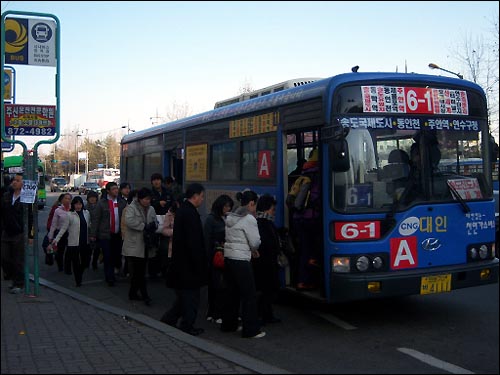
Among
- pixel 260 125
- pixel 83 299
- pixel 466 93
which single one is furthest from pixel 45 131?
pixel 466 93

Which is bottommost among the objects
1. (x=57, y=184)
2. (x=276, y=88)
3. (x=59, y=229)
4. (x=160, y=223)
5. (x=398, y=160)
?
(x=59, y=229)

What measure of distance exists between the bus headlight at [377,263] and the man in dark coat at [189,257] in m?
2.06

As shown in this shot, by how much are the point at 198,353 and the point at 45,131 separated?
197 inches

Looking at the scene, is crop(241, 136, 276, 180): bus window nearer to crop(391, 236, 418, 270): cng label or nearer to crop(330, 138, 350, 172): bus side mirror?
crop(330, 138, 350, 172): bus side mirror

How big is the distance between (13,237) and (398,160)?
20.3 ft

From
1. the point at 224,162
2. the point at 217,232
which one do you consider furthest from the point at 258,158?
the point at 217,232

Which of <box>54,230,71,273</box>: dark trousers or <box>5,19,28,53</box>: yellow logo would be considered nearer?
<box>5,19,28,53</box>: yellow logo

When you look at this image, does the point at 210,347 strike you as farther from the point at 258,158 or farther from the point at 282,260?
the point at 258,158

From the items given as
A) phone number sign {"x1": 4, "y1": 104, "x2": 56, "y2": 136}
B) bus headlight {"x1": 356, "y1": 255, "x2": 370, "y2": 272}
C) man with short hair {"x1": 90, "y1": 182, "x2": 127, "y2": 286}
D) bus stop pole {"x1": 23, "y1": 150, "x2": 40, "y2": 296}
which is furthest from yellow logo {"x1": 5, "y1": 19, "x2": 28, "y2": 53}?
bus headlight {"x1": 356, "y1": 255, "x2": 370, "y2": 272}

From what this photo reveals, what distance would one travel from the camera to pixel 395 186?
7367 millimetres

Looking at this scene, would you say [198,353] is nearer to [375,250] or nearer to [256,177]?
[375,250]

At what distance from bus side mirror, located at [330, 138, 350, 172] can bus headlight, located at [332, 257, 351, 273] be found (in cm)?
108

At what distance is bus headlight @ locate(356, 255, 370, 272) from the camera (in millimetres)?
7094

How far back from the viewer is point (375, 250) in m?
7.15
